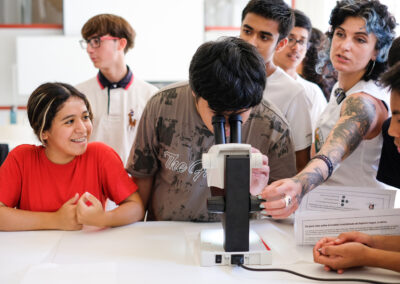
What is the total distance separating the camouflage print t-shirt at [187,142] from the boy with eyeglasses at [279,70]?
0.37 meters

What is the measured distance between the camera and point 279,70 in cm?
198

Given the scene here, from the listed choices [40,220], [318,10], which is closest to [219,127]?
Answer: [40,220]

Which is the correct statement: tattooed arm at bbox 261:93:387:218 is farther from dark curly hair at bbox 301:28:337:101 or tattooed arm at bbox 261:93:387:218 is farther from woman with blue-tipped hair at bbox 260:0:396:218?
dark curly hair at bbox 301:28:337:101

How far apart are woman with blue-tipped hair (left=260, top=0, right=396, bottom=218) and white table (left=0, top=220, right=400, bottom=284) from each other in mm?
293

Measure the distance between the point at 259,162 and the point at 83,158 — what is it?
2.65 ft

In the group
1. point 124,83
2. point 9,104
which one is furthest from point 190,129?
point 9,104

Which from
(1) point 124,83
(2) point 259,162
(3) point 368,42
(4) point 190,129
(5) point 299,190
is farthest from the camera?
(1) point 124,83

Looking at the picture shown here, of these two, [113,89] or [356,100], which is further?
[113,89]

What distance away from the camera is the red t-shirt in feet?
5.14

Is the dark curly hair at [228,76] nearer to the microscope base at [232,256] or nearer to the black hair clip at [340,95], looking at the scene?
the microscope base at [232,256]

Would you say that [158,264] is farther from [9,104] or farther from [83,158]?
[9,104]

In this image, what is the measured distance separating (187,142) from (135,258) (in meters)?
0.44

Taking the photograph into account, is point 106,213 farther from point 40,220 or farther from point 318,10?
point 318,10

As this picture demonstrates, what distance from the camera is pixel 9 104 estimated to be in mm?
5035
